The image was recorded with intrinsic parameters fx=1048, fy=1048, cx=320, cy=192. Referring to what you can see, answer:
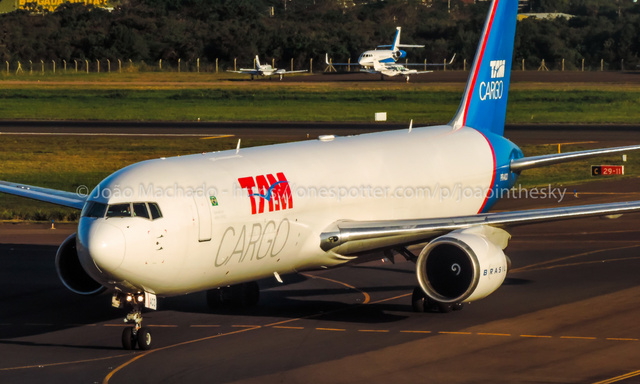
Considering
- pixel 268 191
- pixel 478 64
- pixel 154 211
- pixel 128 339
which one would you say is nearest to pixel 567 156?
pixel 478 64

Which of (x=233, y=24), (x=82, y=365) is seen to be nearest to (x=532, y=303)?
(x=82, y=365)

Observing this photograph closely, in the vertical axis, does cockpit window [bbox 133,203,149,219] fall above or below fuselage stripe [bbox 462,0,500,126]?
below

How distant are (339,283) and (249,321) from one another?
568 centimetres

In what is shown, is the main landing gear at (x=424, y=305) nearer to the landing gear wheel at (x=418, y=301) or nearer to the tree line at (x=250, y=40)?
the landing gear wheel at (x=418, y=301)

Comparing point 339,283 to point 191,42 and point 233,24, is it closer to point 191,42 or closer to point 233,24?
point 191,42

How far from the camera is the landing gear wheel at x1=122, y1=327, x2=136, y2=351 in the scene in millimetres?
23859

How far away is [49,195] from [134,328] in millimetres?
8490

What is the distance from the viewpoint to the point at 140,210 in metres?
Answer: 22.7

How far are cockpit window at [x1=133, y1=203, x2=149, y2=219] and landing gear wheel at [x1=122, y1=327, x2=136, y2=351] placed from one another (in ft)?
9.58

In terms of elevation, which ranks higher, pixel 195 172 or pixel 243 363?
pixel 195 172

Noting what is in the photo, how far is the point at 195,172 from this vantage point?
80.0ft

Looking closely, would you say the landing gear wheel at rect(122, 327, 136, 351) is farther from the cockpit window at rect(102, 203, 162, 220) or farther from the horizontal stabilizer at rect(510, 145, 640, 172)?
the horizontal stabilizer at rect(510, 145, 640, 172)

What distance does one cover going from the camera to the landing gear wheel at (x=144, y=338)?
2381 centimetres

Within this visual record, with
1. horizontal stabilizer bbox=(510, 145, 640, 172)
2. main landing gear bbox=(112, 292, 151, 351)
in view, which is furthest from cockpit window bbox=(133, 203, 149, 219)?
horizontal stabilizer bbox=(510, 145, 640, 172)
